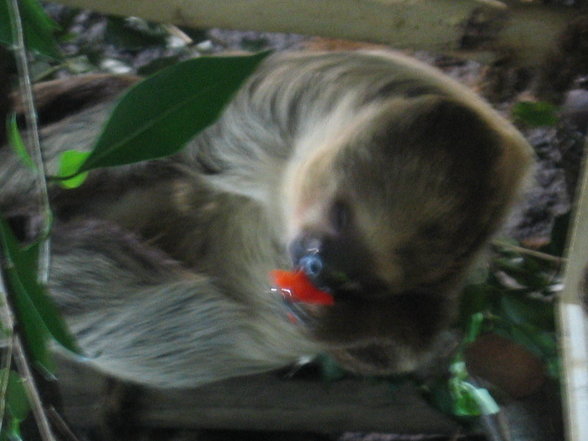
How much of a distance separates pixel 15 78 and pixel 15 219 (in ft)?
1.35

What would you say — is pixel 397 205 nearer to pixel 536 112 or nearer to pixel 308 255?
pixel 308 255

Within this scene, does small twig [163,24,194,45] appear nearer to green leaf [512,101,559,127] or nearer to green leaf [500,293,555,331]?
green leaf [512,101,559,127]

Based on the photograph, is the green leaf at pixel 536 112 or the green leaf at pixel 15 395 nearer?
the green leaf at pixel 15 395

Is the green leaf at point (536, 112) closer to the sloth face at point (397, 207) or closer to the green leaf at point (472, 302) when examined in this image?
the sloth face at point (397, 207)

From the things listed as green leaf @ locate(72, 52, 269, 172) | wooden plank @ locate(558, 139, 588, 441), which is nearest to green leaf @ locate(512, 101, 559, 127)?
wooden plank @ locate(558, 139, 588, 441)

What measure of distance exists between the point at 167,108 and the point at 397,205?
709 mm

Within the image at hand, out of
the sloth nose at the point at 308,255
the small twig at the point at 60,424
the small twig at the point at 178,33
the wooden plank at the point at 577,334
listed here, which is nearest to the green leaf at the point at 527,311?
the sloth nose at the point at 308,255

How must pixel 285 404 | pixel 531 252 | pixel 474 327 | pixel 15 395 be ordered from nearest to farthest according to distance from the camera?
pixel 15 395, pixel 474 327, pixel 531 252, pixel 285 404

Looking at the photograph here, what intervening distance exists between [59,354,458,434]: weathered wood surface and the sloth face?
743 mm

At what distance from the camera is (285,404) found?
8.75ft

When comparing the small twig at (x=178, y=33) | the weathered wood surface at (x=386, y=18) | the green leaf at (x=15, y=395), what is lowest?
the small twig at (x=178, y=33)

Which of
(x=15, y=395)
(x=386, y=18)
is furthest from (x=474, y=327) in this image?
(x=15, y=395)

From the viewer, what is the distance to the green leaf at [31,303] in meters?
1.18

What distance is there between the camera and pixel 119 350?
7.52ft
